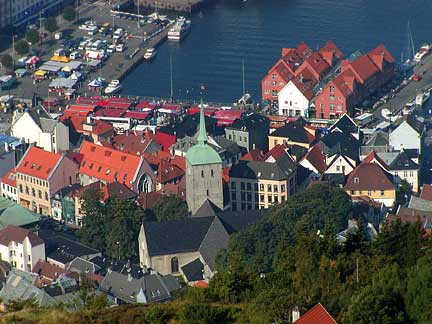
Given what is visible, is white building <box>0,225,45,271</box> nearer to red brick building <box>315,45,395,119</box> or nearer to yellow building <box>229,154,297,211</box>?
yellow building <box>229,154,297,211</box>

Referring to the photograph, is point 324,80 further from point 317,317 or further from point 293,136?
point 317,317

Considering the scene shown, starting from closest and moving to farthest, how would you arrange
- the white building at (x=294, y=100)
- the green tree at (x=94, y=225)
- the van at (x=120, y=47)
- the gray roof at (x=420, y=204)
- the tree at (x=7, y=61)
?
the green tree at (x=94, y=225) < the gray roof at (x=420, y=204) < the white building at (x=294, y=100) < the tree at (x=7, y=61) < the van at (x=120, y=47)

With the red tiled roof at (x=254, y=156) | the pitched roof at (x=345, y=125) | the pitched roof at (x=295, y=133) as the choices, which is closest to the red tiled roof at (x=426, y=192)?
the red tiled roof at (x=254, y=156)

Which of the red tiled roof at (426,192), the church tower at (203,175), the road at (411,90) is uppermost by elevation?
the church tower at (203,175)

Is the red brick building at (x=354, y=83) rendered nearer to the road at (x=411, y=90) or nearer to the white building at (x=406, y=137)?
the road at (x=411, y=90)

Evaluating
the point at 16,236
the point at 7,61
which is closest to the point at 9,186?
the point at 16,236

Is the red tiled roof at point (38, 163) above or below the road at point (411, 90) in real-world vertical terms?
above
